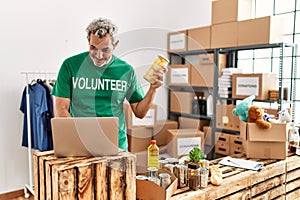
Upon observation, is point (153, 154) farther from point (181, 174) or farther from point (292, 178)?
point (292, 178)

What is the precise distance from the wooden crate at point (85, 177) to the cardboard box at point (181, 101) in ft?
8.75

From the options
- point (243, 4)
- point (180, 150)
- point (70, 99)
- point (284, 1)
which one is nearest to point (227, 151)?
point (180, 150)

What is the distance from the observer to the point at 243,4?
3148 mm

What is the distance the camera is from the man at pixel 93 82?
152 centimetres

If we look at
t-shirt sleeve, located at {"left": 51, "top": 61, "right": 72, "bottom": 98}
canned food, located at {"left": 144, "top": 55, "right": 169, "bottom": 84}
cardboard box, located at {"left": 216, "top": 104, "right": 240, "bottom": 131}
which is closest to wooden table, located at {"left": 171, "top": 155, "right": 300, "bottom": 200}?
canned food, located at {"left": 144, "top": 55, "right": 169, "bottom": 84}

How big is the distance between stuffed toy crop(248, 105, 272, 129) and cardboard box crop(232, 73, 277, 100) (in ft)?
3.03

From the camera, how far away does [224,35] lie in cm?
327

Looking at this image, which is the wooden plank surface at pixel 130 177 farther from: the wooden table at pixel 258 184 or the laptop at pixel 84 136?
the wooden table at pixel 258 184

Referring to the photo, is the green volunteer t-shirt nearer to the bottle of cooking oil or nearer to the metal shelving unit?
the bottle of cooking oil

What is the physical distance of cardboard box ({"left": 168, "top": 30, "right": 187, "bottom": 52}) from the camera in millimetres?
3750

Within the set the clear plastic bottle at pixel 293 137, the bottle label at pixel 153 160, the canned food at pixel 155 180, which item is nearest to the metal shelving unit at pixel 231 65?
the clear plastic bottle at pixel 293 137

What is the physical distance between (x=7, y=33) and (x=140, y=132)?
177 centimetres

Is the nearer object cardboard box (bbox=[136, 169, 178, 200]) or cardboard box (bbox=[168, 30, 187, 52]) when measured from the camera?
cardboard box (bbox=[136, 169, 178, 200])

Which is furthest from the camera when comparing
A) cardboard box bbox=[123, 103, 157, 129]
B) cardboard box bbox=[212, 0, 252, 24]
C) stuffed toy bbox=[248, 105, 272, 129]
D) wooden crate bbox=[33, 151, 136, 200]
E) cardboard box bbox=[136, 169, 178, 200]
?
cardboard box bbox=[123, 103, 157, 129]
